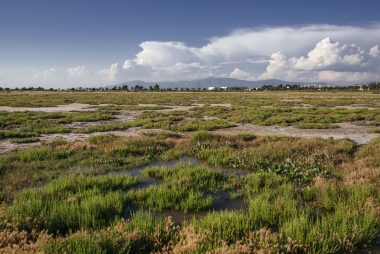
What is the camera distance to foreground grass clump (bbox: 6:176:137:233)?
7.51 metres

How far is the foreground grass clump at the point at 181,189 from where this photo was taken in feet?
30.1

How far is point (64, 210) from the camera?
26.3 ft

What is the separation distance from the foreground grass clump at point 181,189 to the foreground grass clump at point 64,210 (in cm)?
75

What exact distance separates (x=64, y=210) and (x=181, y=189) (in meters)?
3.31

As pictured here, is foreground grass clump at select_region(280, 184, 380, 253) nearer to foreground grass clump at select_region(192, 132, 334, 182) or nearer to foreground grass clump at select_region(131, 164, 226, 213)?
foreground grass clump at select_region(131, 164, 226, 213)

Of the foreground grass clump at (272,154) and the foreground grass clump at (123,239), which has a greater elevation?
the foreground grass clump at (123,239)

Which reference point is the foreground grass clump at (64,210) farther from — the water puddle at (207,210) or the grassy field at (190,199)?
the water puddle at (207,210)

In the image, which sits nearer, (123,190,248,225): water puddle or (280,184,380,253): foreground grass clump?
(280,184,380,253): foreground grass clump

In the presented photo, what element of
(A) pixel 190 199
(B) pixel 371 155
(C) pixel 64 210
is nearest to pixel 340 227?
(A) pixel 190 199

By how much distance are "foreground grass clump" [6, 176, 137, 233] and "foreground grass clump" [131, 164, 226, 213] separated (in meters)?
0.75

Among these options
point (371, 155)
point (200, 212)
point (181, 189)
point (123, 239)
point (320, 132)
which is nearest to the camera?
point (123, 239)

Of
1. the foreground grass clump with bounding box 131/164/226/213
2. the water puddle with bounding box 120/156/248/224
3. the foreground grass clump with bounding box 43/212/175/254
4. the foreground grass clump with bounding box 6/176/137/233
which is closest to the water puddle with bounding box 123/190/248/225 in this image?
the water puddle with bounding box 120/156/248/224

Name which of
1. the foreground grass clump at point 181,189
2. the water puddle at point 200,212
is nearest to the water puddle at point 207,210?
the water puddle at point 200,212

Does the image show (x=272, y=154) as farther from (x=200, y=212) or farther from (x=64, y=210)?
(x=64, y=210)
